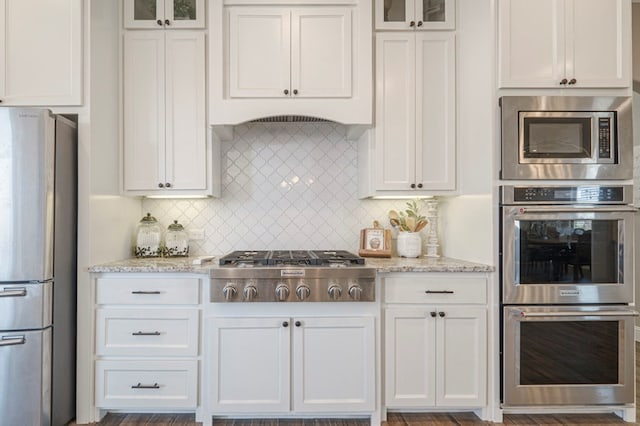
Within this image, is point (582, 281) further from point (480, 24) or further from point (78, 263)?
point (78, 263)

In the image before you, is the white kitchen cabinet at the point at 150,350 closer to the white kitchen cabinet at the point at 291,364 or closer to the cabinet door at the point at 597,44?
Answer: the white kitchen cabinet at the point at 291,364

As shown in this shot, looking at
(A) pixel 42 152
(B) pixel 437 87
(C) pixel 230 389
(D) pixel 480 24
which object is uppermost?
(D) pixel 480 24

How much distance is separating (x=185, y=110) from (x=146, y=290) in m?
1.16

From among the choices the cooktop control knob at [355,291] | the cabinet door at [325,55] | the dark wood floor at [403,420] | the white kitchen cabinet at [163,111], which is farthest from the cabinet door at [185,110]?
the dark wood floor at [403,420]

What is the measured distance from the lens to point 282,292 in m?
2.00

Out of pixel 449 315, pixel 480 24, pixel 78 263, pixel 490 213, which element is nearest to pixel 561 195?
pixel 490 213

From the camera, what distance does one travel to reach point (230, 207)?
109 inches

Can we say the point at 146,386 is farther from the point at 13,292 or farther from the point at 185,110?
the point at 185,110

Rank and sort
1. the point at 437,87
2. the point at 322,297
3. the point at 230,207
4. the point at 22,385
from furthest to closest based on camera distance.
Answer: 1. the point at 230,207
2. the point at 437,87
3. the point at 322,297
4. the point at 22,385

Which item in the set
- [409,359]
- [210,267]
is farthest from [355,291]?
[210,267]

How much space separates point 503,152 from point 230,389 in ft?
6.63

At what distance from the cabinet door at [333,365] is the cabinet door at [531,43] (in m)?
1.64

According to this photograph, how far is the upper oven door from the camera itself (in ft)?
6.75

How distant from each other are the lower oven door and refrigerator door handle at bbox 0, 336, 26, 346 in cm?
257
